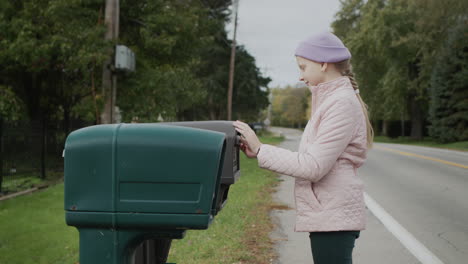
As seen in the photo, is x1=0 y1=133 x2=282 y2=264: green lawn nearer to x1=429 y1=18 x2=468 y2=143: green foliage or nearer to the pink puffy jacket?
the pink puffy jacket

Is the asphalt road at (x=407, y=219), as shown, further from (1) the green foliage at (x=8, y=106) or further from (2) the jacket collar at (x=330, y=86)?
(1) the green foliage at (x=8, y=106)

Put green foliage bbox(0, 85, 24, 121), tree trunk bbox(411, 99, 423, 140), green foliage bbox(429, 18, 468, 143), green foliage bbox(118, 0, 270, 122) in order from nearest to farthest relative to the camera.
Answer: green foliage bbox(0, 85, 24, 121) < green foliage bbox(118, 0, 270, 122) < green foliage bbox(429, 18, 468, 143) < tree trunk bbox(411, 99, 423, 140)

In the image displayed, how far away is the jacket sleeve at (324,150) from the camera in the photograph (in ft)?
6.55

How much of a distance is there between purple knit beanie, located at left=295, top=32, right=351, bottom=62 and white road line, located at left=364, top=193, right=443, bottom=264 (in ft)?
10.2

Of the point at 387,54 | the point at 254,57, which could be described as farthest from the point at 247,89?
the point at 387,54

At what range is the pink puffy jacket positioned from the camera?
201cm

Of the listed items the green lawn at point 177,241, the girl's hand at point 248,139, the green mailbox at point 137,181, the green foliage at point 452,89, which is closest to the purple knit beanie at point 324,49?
the girl's hand at point 248,139

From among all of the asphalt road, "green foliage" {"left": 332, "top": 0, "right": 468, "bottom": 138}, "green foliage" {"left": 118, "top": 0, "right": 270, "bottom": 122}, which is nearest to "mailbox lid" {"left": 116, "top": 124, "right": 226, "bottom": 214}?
the asphalt road

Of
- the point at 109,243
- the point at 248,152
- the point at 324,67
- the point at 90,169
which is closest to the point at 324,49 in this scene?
the point at 324,67

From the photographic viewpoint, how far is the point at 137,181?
6.00 feet

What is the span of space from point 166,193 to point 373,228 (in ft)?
15.2

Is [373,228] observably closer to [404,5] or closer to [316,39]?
[316,39]

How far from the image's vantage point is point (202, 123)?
7.63 feet

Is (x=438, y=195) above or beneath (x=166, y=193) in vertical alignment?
beneath
